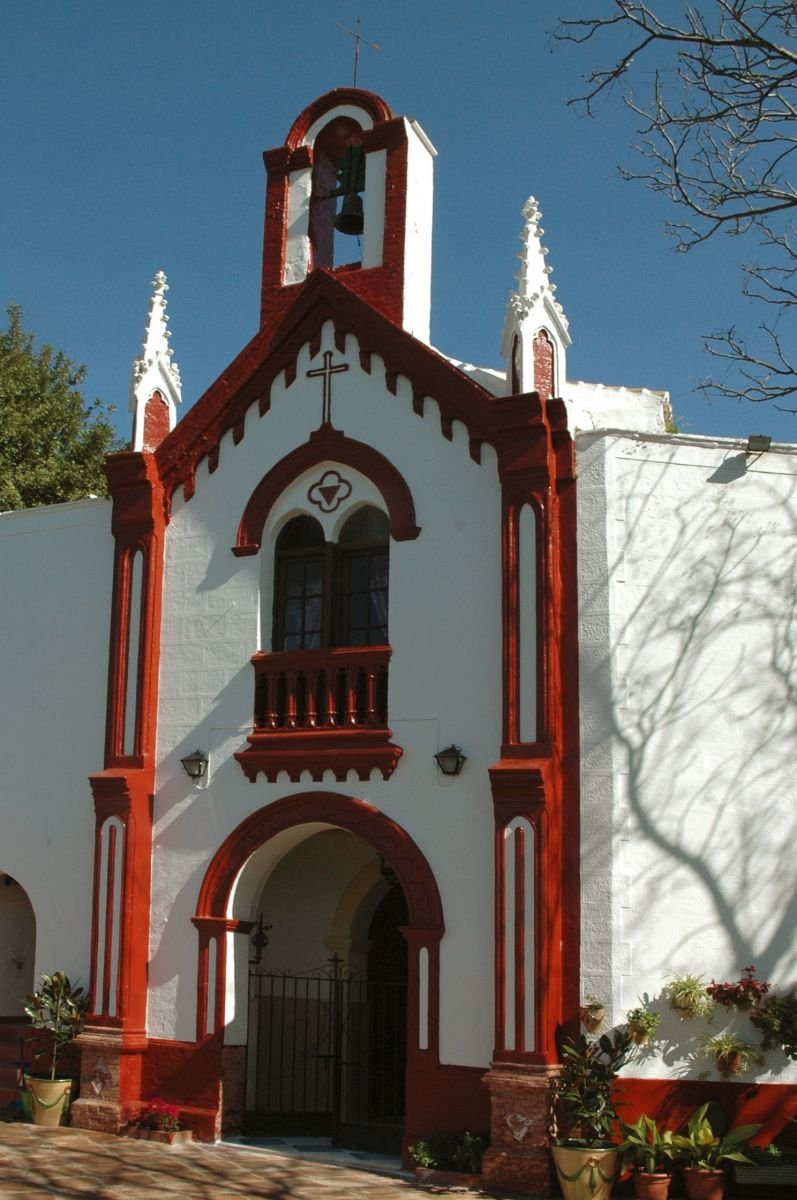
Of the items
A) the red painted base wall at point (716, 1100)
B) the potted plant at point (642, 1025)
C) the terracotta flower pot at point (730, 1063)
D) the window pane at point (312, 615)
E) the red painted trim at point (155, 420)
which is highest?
the red painted trim at point (155, 420)

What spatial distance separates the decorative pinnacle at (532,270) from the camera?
14.2 metres

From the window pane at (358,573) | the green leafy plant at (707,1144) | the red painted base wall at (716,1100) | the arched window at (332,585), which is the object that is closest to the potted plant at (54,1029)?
the arched window at (332,585)

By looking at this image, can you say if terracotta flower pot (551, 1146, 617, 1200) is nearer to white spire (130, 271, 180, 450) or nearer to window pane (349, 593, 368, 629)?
window pane (349, 593, 368, 629)

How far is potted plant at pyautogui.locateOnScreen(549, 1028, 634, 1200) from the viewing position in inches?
448

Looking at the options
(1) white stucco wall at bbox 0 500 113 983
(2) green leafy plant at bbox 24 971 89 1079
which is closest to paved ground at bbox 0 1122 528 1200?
(2) green leafy plant at bbox 24 971 89 1079

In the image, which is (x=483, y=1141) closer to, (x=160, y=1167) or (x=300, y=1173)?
(x=300, y=1173)

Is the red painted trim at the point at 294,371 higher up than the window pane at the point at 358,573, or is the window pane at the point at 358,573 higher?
the red painted trim at the point at 294,371

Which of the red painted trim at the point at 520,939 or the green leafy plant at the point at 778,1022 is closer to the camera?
the green leafy plant at the point at 778,1022

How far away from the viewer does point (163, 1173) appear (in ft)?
40.0

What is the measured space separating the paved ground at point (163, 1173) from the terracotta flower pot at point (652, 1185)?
5.08ft

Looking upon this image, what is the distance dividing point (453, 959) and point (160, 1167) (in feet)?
10.7

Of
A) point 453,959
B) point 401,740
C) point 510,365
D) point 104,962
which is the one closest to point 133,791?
point 104,962

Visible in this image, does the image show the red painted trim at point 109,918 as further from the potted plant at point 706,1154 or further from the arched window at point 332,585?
the potted plant at point 706,1154

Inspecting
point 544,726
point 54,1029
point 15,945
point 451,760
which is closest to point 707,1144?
point 544,726
